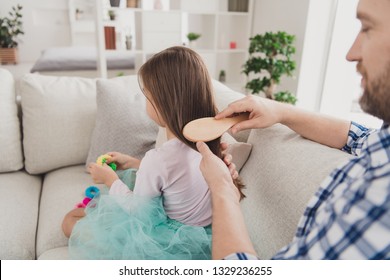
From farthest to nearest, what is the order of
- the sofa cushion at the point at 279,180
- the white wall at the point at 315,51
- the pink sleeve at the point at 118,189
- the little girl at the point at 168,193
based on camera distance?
the white wall at the point at 315,51, the pink sleeve at the point at 118,189, the little girl at the point at 168,193, the sofa cushion at the point at 279,180

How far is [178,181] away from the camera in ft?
3.32

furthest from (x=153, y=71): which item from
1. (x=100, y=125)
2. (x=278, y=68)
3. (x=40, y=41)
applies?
(x=40, y=41)

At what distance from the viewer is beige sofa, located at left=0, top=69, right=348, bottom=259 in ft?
3.43

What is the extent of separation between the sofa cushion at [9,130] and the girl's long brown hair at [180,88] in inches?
38.4

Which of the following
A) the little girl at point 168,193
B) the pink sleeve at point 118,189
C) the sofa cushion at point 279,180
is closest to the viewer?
the sofa cushion at point 279,180

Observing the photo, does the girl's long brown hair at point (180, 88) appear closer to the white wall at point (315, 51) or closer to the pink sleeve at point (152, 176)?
the pink sleeve at point (152, 176)

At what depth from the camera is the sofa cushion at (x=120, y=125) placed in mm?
1562

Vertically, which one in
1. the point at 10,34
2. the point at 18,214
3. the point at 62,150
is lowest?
the point at 18,214

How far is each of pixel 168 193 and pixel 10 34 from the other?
5481mm

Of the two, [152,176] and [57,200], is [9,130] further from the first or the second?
[152,176]

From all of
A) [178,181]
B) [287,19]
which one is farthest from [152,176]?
[287,19]

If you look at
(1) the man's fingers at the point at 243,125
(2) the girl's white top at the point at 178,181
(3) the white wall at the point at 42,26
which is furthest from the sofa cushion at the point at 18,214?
(3) the white wall at the point at 42,26

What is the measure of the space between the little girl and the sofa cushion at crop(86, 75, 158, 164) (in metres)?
0.53
